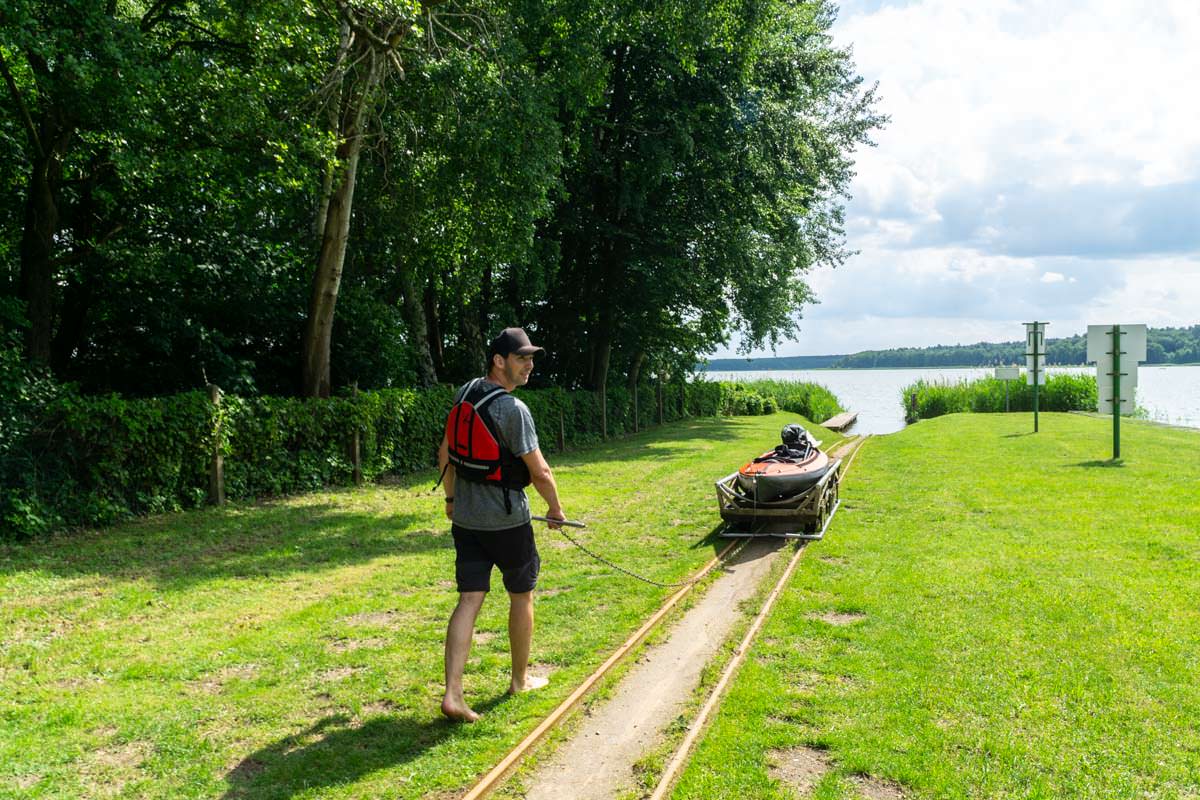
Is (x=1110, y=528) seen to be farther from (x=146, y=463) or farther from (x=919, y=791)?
(x=146, y=463)

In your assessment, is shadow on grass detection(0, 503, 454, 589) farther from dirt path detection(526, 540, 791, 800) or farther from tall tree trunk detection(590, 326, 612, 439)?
tall tree trunk detection(590, 326, 612, 439)

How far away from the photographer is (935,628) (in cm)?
668

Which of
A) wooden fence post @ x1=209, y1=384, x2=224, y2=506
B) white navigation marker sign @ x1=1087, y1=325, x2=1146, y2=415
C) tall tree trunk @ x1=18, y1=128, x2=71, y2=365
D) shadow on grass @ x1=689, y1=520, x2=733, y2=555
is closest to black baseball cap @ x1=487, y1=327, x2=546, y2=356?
shadow on grass @ x1=689, y1=520, x2=733, y2=555

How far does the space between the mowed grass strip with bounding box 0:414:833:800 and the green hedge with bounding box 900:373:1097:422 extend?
31.8 meters

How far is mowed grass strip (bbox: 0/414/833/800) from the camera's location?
445 cm

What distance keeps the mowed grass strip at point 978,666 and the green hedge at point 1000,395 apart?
28.7 metres

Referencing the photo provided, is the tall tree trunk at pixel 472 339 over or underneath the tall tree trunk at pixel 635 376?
over

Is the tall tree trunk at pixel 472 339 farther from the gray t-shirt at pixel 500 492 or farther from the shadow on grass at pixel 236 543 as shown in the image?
the gray t-shirt at pixel 500 492

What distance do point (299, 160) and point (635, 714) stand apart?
11.5 metres

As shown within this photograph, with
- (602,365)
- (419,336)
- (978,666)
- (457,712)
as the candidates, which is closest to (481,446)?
(457,712)

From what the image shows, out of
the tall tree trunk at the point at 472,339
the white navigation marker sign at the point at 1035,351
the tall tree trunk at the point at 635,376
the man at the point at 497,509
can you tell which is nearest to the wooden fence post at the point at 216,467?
the man at the point at 497,509

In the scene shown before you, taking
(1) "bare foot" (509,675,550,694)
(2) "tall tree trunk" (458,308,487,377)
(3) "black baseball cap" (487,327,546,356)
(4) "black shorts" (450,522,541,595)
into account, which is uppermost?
(2) "tall tree trunk" (458,308,487,377)

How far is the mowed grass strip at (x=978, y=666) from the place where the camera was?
4312 millimetres

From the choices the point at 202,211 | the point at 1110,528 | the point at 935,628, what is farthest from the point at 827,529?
the point at 202,211
